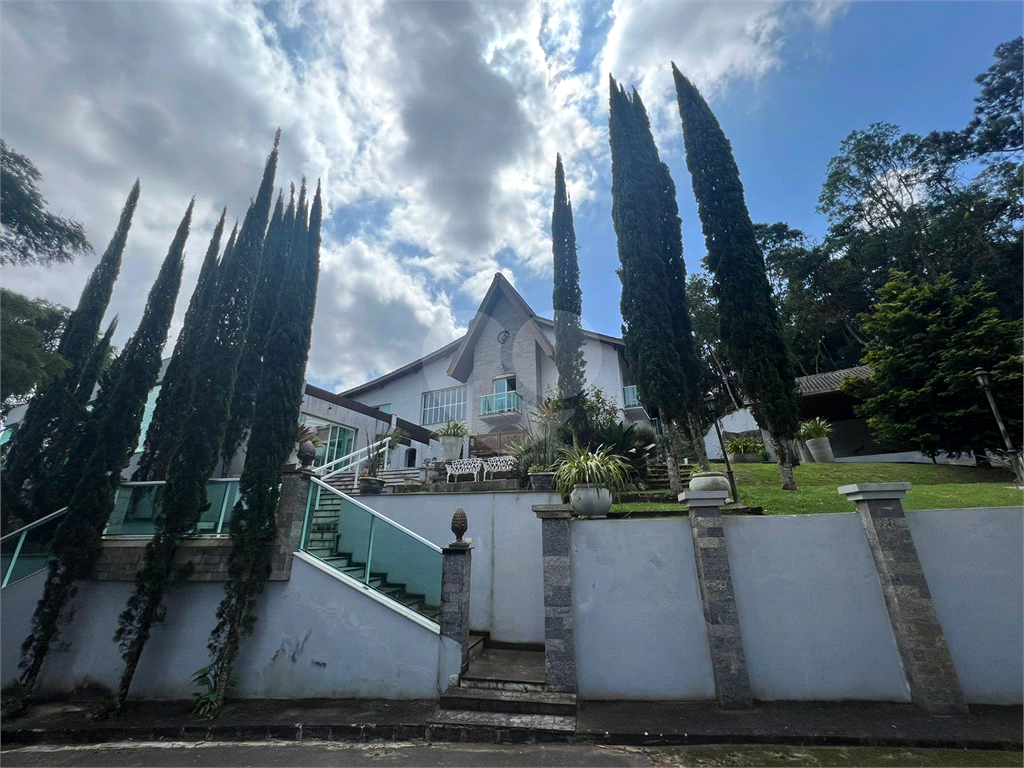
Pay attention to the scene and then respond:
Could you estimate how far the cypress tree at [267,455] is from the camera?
17.0 feet

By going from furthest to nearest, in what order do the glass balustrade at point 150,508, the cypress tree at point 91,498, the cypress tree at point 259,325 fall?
the cypress tree at point 259,325 → the glass balustrade at point 150,508 → the cypress tree at point 91,498

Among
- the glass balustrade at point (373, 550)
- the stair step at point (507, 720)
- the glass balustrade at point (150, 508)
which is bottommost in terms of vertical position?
the stair step at point (507, 720)

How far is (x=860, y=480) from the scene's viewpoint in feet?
30.9

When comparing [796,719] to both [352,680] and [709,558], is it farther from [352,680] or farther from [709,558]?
[352,680]

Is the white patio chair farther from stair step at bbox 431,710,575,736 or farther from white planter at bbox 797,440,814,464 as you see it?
white planter at bbox 797,440,814,464

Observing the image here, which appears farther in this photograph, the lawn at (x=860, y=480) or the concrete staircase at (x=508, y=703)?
the lawn at (x=860, y=480)

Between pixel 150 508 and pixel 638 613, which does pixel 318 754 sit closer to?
pixel 638 613

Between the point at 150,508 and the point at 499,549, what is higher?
the point at 150,508

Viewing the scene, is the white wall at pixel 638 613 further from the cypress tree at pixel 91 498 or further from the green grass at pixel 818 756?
the cypress tree at pixel 91 498

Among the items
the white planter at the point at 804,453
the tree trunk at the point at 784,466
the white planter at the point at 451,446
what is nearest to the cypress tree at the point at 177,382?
the white planter at the point at 451,446

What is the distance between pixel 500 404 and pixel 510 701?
44.2 feet

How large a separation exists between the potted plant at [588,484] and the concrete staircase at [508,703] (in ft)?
7.07

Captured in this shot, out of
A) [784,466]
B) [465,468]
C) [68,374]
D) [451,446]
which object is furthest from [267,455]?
[784,466]

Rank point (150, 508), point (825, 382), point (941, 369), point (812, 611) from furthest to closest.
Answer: point (825, 382) < point (941, 369) < point (150, 508) < point (812, 611)
